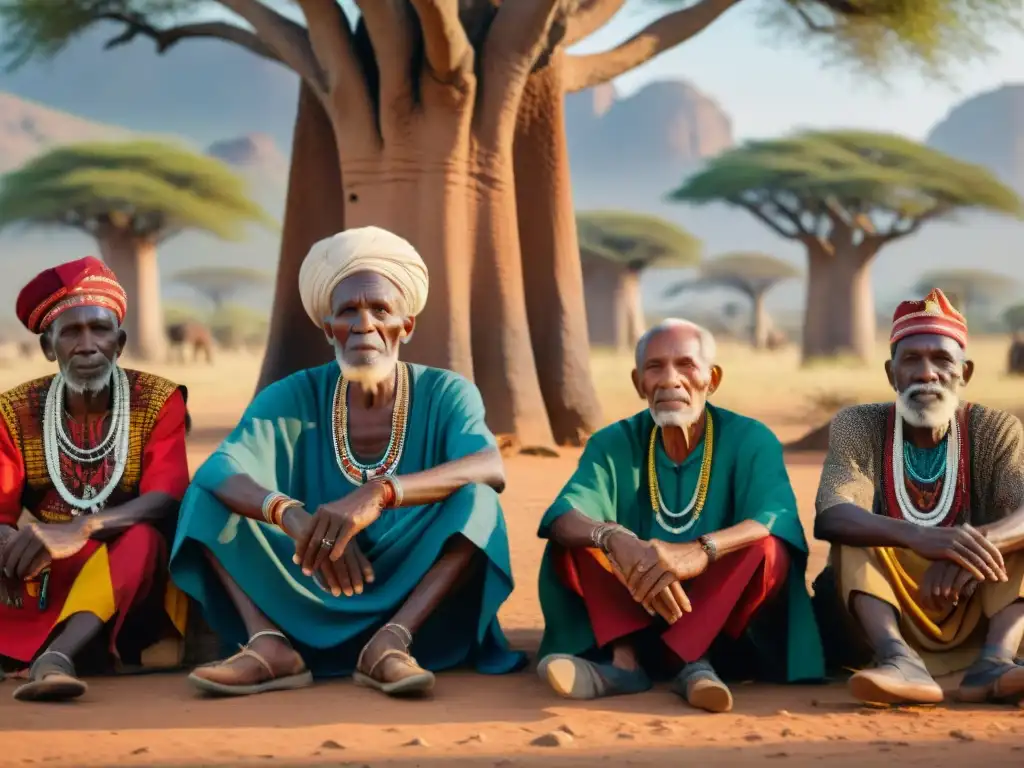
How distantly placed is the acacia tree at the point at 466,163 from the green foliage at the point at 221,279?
5199 centimetres

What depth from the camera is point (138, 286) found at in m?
33.1

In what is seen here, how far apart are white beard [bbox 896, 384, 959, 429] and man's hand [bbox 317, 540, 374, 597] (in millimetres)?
1795

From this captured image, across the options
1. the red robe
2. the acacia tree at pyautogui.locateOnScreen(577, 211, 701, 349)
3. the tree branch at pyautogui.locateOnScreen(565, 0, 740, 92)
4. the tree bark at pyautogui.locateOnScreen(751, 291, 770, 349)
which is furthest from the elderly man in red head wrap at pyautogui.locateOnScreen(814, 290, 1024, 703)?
the tree bark at pyautogui.locateOnScreen(751, 291, 770, 349)

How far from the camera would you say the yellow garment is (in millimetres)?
4816

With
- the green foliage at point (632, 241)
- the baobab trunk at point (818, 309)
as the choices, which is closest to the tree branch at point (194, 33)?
the baobab trunk at point (818, 309)

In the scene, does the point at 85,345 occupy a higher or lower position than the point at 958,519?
higher

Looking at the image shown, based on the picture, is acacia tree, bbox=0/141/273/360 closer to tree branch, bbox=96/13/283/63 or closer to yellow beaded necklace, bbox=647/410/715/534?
tree branch, bbox=96/13/283/63

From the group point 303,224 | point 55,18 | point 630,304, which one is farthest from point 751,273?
point 303,224

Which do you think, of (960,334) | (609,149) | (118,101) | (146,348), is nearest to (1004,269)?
(609,149)

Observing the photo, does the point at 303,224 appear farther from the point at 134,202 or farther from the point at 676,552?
the point at 134,202

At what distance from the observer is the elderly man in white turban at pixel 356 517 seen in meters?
4.84

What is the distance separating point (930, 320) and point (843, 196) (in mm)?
25229

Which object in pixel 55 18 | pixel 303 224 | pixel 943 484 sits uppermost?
pixel 55 18

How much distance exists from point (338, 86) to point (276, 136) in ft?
306
